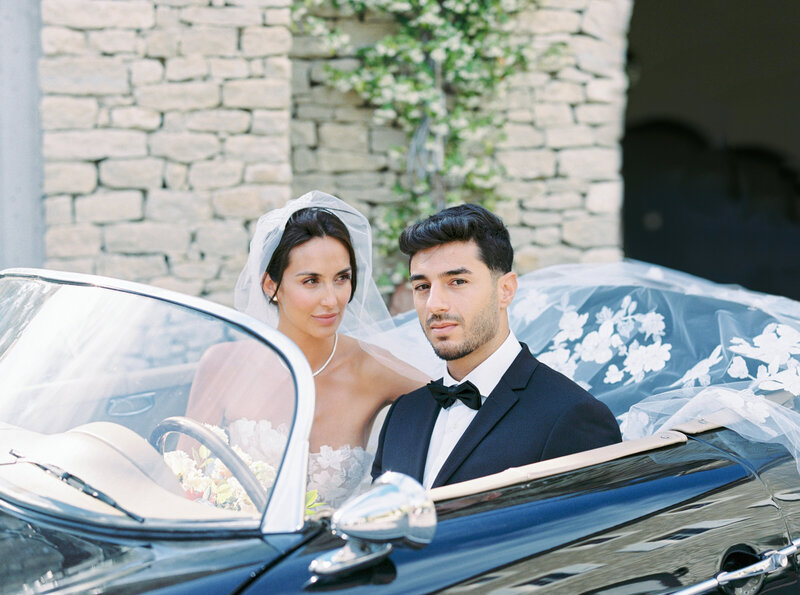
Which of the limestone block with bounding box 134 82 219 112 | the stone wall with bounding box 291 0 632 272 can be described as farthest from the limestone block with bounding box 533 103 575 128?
the limestone block with bounding box 134 82 219 112

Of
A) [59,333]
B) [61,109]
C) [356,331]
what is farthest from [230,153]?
[59,333]

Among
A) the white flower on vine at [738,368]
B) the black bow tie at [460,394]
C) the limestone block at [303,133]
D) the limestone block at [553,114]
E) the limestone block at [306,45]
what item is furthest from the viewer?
the limestone block at [553,114]

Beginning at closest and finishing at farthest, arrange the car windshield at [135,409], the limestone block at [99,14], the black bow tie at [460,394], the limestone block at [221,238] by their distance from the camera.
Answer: the car windshield at [135,409] < the black bow tie at [460,394] < the limestone block at [99,14] < the limestone block at [221,238]

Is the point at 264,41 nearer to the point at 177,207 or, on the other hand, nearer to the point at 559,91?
the point at 177,207

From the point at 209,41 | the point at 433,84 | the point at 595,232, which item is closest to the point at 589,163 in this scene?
the point at 595,232

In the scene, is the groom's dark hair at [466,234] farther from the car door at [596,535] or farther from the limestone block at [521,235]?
the limestone block at [521,235]

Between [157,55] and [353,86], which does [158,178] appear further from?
[353,86]

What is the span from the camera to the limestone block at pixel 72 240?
5.90 metres

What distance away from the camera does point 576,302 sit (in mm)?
3391

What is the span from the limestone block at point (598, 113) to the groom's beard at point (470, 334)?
193 inches

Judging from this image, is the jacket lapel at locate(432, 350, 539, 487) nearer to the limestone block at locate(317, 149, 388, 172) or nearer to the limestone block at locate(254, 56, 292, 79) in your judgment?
the limestone block at locate(254, 56, 292, 79)

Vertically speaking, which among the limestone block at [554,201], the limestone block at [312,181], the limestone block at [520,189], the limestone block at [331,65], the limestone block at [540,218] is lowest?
the limestone block at [540,218]

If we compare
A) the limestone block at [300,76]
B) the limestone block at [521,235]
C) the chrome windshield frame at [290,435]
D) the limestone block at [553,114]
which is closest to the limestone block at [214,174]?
the limestone block at [300,76]

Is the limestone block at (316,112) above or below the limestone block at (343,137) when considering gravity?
above
